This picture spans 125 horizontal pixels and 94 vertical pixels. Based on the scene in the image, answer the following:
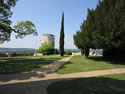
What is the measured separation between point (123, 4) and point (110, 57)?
8.71 meters

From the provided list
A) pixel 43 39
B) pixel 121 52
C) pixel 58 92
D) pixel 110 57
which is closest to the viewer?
pixel 58 92

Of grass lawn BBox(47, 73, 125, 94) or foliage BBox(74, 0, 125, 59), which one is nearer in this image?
grass lawn BBox(47, 73, 125, 94)

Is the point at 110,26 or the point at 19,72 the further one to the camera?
the point at 110,26

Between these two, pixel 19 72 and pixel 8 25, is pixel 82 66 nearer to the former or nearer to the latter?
pixel 19 72

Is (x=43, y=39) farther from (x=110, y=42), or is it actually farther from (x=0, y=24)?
(x=110, y=42)

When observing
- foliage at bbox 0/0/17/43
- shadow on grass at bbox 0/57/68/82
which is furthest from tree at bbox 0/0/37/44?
shadow on grass at bbox 0/57/68/82

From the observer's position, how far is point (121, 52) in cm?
1588

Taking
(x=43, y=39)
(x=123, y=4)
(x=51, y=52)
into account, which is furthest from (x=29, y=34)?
(x=43, y=39)

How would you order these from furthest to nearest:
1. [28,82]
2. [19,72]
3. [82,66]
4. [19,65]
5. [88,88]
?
[19,65] → [82,66] → [19,72] → [28,82] → [88,88]

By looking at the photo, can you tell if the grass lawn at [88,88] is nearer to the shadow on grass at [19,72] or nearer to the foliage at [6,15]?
the shadow on grass at [19,72]

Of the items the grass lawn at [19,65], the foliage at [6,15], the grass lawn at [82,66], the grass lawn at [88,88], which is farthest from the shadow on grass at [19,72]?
the foliage at [6,15]

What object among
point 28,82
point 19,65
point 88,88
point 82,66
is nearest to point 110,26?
point 82,66

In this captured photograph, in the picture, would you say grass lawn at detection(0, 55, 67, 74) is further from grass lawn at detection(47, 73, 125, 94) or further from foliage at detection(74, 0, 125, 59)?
foliage at detection(74, 0, 125, 59)

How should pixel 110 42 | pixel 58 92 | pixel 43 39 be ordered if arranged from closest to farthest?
pixel 58 92 < pixel 110 42 < pixel 43 39
